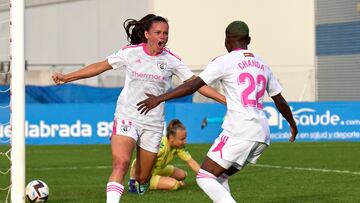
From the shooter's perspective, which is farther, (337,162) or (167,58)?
(337,162)

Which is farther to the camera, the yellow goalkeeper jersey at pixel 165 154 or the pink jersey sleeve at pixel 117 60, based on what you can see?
the yellow goalkeeper jersey at pixel 165 154

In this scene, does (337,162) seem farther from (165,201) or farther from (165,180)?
(165,201)

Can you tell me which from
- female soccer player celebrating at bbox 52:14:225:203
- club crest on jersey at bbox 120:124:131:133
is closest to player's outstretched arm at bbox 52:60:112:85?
female soccer player celebrating at bbox 52:14:225:203

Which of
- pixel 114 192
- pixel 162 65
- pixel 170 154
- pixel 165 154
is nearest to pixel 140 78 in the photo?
pixel 162 65

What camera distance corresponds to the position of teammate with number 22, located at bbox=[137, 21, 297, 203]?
8.23 metres

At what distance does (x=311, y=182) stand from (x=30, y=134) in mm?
15357

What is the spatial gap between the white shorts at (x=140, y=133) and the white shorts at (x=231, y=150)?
1.30 metres

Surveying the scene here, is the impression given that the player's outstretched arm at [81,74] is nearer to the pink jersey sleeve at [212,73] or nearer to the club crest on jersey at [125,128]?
the club crest on jersey at [125,128]

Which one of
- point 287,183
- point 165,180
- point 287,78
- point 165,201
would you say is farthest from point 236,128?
point 287,78

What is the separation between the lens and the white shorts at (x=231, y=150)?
8266mm

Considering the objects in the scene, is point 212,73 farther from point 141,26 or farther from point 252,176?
point 252,176

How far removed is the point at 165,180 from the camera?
1304 centimetres

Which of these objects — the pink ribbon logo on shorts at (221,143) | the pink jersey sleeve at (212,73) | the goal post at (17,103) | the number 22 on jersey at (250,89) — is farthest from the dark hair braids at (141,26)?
the pink ribbon logo on shorts at (221,143)

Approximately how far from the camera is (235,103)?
8297mm
